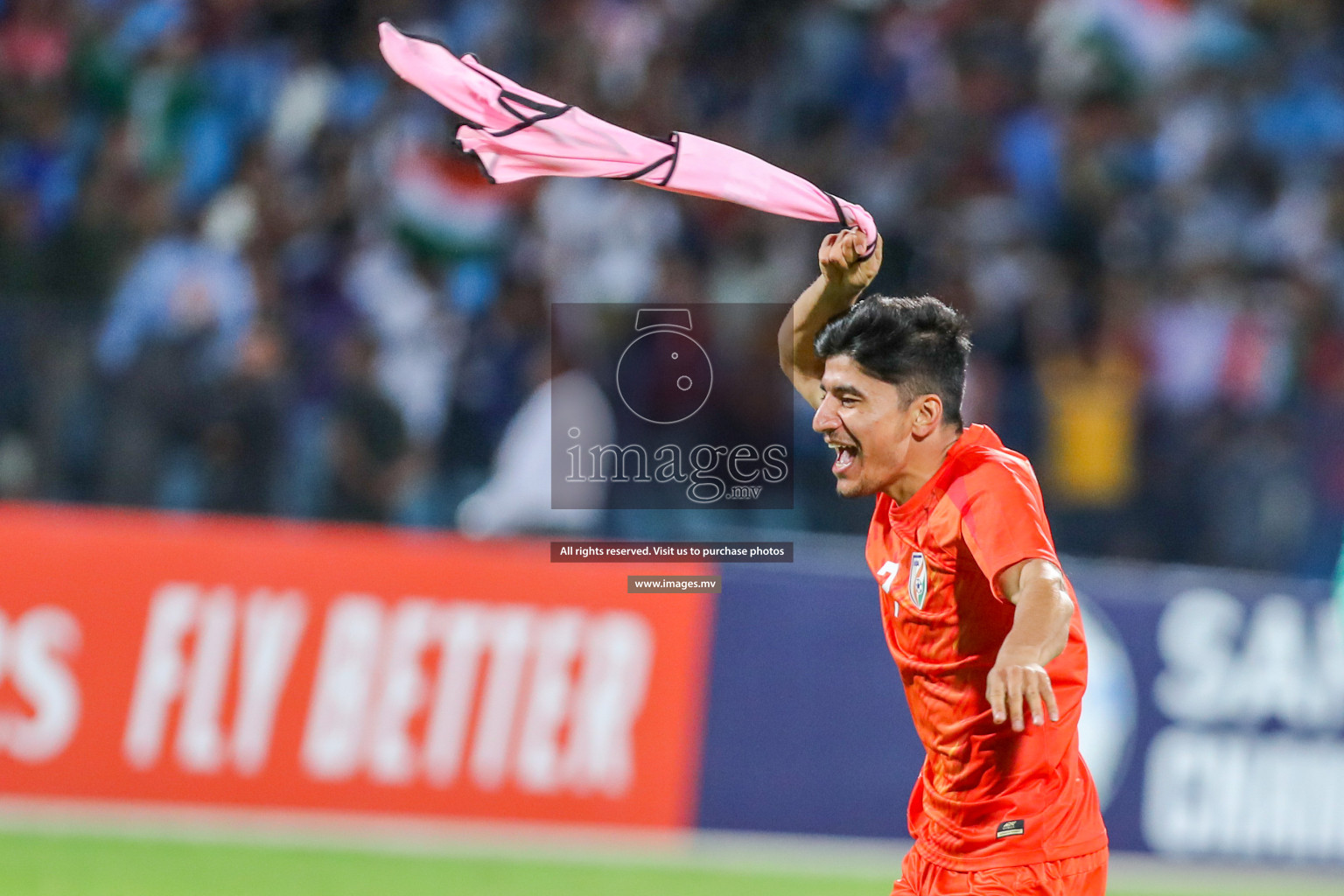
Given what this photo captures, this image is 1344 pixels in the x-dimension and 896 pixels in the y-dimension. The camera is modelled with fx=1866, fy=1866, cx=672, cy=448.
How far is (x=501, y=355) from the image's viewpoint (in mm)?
11445

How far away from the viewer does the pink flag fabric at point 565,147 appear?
16.8 feet

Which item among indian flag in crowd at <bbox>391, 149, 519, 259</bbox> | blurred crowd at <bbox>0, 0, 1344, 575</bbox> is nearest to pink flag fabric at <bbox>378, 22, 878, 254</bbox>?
blurred crowd at <bbox>0, 0, 1344, 575</bbox>

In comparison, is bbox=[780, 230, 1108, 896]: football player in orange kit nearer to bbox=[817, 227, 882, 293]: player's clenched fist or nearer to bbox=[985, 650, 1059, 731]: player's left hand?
bbox=[817, 227, 882, 293]: player's clenched fist

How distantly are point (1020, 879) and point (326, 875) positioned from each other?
505cm

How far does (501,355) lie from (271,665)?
2486 millimetres

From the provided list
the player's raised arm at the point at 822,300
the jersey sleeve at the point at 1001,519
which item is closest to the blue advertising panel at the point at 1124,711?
the player's raised arm at the point at 822,300

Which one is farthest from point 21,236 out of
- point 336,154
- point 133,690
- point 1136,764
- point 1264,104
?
point 1264,104

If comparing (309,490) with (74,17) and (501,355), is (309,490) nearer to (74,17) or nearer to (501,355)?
(501,355)

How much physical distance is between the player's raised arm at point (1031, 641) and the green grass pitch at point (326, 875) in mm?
4982

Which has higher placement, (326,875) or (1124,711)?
(1124,711)

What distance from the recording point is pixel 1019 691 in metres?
4.01

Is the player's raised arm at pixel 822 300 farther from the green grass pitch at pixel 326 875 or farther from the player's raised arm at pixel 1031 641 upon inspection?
the green grass pitch at pixel 326 875

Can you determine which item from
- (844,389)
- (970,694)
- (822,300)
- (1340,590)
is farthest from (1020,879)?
(1340,590)

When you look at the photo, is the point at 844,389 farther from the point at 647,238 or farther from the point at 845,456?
the point at 647,238
